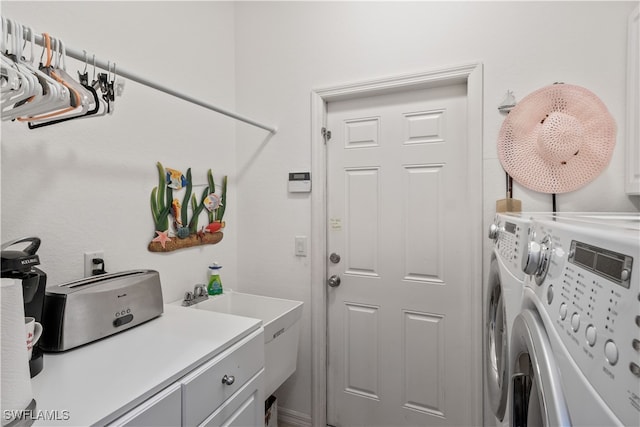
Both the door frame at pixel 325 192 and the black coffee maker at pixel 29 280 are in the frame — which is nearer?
the black coffee maker at pixel 29 280

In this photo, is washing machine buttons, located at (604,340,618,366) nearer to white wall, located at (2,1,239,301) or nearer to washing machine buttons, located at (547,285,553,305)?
washing machine buttons, located at (547,285,553,305)

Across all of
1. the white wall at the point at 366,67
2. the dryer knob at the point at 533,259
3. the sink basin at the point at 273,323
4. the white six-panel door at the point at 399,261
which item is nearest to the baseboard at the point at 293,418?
the white wall at the point at 366,67

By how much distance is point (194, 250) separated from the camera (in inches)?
71.1

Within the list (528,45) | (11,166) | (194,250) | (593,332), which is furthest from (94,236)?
(528,45)

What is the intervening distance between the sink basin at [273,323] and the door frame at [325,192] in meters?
0.18

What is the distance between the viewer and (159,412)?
770mm

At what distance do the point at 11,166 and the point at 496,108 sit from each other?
1.98 metres

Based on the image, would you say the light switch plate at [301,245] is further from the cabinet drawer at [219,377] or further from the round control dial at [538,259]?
the round control dial at [538,259]

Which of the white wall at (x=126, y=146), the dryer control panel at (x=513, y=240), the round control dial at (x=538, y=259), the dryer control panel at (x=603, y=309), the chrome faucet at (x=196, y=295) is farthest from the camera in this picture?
the chrome faucet at (x=196, y=295)

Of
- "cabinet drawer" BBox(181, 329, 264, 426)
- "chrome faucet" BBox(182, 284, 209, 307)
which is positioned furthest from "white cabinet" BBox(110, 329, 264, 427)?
"chrome faucet" BBox(182, 284, 209, 307)

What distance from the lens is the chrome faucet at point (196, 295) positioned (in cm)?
165

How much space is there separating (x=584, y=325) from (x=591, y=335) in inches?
0.8

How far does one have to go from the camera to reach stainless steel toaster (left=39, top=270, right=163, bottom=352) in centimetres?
92

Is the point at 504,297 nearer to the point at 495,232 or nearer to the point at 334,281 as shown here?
the point at 495,232
